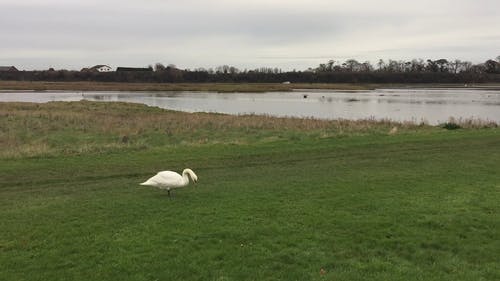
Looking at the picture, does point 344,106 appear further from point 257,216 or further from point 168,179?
point 257,216

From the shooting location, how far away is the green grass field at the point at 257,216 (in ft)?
26.2

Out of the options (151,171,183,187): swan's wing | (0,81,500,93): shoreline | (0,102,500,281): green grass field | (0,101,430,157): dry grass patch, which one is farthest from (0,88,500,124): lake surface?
(0,81,500,93): shoreline

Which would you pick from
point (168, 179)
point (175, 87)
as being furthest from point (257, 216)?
point (175, 87)

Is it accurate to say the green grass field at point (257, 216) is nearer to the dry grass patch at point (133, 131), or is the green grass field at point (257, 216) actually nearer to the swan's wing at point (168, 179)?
the swan's wing at point (168, 179)

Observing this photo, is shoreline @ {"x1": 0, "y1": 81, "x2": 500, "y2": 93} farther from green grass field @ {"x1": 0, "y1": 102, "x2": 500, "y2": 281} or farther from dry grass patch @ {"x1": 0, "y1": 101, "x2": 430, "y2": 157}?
green grass field @ {"x1": 0, "y1": 102, "x2": 500, "y2": 281}

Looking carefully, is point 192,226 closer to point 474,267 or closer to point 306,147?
point 474,267

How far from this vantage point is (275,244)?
29.0 feet

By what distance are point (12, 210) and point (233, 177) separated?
20.2ft

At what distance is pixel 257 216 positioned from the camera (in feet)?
34.6

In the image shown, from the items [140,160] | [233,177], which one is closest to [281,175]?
[233,177]

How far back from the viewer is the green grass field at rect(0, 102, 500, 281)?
799 cm

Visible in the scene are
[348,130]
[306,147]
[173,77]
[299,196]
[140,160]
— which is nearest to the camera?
[299,196]

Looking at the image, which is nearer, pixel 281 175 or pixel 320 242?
pixel 320 242

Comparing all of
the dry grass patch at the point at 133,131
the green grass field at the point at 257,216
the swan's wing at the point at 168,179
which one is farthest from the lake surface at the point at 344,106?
the swan's wing at the point at 168,179
